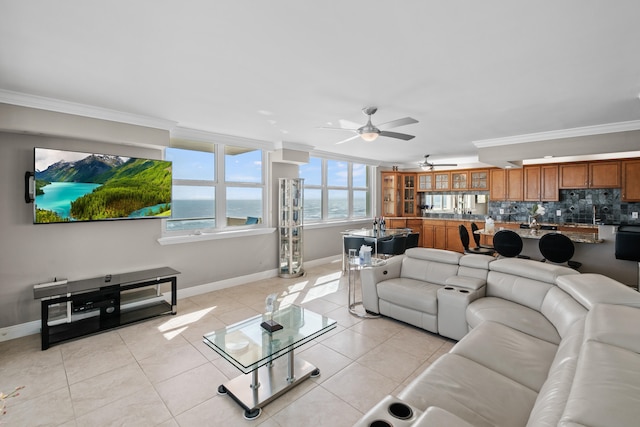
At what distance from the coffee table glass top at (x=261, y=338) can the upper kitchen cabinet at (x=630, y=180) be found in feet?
22.3

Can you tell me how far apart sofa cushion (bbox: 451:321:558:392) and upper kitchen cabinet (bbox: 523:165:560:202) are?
5770 millimetres

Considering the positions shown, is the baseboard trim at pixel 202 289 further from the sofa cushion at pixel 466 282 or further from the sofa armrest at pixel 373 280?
the sofa cushion at pixel 466 282

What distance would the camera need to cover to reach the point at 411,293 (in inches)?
133

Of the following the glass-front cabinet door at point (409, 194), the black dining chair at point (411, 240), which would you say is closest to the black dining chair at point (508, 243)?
the black dining chair at point (411, 240)

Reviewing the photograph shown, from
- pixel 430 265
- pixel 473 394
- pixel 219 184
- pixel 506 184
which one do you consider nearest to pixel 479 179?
pixel 506 184

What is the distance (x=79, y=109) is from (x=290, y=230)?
3429 mm

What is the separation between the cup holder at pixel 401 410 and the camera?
1377 millimetres

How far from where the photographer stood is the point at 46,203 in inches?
130

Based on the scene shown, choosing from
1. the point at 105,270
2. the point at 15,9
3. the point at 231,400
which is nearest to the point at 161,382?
the point at 231,400

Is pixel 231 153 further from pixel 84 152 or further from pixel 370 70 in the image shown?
pixel 370 70

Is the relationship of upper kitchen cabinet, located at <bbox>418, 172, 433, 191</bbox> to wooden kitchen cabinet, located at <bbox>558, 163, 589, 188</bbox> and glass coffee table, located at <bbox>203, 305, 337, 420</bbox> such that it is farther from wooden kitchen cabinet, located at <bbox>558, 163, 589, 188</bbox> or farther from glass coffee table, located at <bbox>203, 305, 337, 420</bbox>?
glass coffee table, located at <bbox>203, 305, 337, 420</bbox>

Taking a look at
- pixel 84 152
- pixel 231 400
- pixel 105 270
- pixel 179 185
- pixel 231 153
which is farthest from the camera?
pixel 231 153

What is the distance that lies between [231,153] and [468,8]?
4308mm

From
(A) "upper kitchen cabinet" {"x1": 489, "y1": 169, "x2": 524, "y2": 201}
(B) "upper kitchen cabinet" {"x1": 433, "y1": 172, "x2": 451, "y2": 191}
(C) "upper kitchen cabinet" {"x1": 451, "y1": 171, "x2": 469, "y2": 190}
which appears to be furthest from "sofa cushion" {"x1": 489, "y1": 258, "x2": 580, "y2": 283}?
(B) "upper kitchen cabinet" {"x1": 433, "y1": 172, "x2": 451, "y2": 191}
